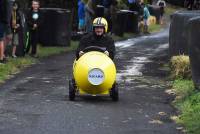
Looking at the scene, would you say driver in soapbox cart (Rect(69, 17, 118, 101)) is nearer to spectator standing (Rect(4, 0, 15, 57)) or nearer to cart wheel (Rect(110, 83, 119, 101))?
cart wheel (Rect(110, 83, 119, 101))

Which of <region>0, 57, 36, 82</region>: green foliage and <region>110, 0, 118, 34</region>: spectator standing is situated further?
Answer: <region>110, 0, 118, 34</region>: spectator standing

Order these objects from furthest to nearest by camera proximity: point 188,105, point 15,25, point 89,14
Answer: point 89,14
point 15,25
point 188,105

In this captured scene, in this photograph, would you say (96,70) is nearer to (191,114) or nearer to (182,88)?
(191,114)

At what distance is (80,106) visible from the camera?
11.9 m

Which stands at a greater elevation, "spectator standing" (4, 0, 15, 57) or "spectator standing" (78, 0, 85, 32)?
"spectator standing" (4, 0, 15, 57)

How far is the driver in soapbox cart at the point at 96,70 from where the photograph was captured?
12227mm

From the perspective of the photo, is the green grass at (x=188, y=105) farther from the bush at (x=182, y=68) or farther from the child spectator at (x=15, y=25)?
the child spectator at (x=15, y=25)

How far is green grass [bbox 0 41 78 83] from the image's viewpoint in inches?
642

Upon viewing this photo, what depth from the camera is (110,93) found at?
12.7 meters

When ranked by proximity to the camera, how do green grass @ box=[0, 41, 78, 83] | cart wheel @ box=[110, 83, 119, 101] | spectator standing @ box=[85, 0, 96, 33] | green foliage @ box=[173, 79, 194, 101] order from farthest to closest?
1. spectator standing @ box=[85, 0, 96, 33]
2. green grass @ box=[0, 41, 78, 83]
3. green foliage @ box=[173, 79, 194, 101]
4. cart wheel @ box=[110, 83, 119, 101]

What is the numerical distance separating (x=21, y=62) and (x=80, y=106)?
22.5 feet

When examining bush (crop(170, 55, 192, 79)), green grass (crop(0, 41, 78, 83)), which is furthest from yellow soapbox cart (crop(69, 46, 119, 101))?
green grass (crop(0, 41, 78, 83))

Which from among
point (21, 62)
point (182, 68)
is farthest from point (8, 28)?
point (182, 68)

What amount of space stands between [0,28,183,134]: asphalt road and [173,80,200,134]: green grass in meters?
0.19
